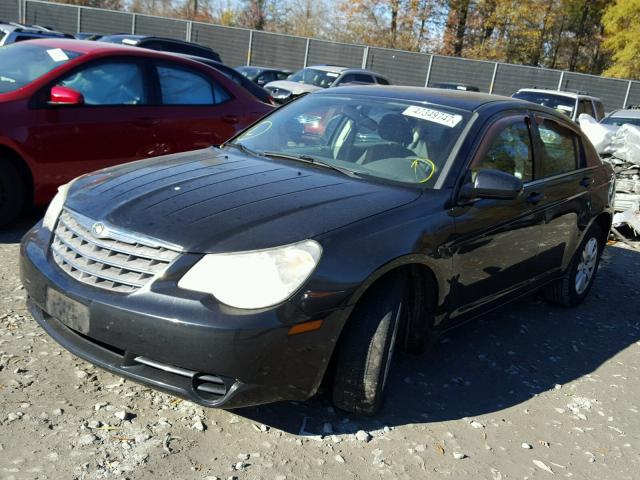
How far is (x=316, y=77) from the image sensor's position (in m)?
17.0

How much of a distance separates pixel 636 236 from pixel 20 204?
6.86 meters

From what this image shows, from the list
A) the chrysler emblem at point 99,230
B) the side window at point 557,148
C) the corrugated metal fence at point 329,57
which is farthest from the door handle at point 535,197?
the corrugated metal fence at point 329,57

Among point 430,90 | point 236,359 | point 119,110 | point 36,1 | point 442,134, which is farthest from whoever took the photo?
point 36,1

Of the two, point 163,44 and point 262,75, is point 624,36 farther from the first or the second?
point 163,44

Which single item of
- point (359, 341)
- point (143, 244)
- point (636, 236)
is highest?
point (143, 244)

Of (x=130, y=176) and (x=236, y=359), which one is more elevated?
(x=130, y=176)

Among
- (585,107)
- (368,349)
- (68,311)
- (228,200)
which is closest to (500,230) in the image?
(368,349)

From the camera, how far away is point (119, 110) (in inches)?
227

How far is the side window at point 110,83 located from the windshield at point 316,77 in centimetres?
1102

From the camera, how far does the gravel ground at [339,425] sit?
8.85 feet

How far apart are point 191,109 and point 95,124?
3.40 feet

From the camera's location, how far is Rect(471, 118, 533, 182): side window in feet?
12.6

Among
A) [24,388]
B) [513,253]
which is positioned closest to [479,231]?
[513,253]

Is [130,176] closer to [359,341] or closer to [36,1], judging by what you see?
[359,341]
